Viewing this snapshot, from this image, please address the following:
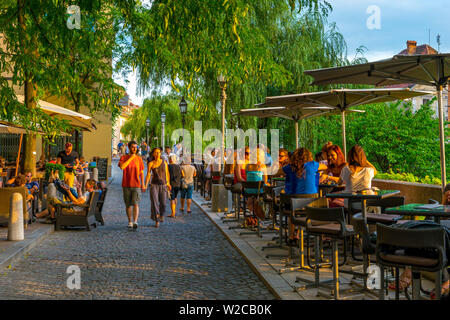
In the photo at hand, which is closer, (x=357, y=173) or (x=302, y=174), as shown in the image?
(x=357, y=173)

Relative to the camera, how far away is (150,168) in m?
12.7

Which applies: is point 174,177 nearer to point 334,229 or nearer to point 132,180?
point 132,180

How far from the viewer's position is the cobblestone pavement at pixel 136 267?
6121 millimetres

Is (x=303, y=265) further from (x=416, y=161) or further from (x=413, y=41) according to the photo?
(x=413, y=41)

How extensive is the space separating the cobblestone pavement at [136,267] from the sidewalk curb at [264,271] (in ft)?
0.31

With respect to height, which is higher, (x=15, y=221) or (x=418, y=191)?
(x=418, y=191)

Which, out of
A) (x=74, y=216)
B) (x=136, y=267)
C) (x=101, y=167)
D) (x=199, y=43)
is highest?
(x=199, y=43)

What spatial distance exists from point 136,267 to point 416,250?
4470 millimetres

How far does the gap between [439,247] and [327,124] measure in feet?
58.2

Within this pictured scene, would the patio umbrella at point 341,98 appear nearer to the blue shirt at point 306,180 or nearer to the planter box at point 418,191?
the planter box at point 418,191

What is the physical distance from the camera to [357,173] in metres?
7.62

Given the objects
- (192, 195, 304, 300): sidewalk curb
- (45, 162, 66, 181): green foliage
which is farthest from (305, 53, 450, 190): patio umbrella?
(45, 162, 66, 181): green foliage

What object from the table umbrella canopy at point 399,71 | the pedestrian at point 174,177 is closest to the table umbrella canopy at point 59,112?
the pedestrian at point 174,177

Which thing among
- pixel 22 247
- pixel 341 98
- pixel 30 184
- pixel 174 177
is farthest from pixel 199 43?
pixel 174 177
